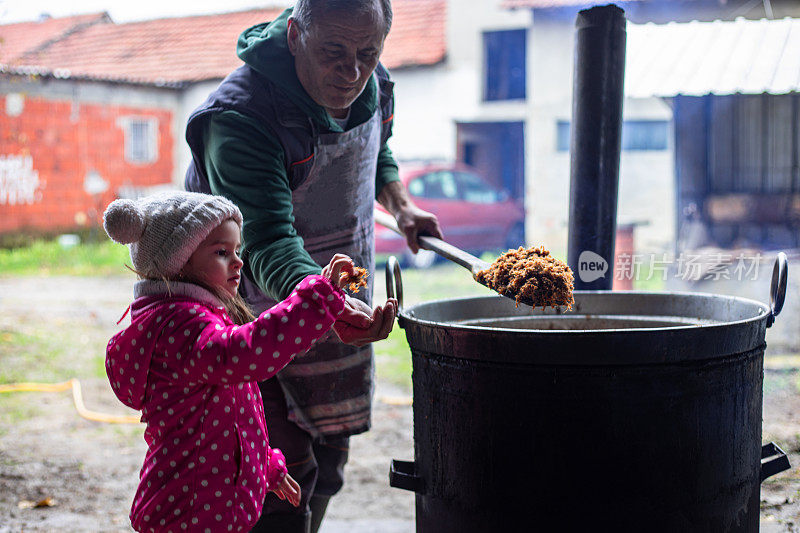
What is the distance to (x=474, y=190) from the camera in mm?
12688

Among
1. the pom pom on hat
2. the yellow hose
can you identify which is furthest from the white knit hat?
the yellow hose

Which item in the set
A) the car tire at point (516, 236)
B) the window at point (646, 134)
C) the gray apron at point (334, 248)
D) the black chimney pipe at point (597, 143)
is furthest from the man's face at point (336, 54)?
the car tire at point (516, 236)

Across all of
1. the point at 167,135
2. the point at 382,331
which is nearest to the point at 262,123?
the point at 382,331

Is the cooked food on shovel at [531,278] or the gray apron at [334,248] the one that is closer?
the cooked food on shovel at [531,278]

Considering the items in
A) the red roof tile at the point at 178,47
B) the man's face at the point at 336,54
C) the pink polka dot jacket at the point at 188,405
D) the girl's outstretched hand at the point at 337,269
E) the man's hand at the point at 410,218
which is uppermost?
the red roof tile at the point at 178,47

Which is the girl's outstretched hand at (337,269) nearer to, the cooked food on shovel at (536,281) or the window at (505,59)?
the cooked food on shovel at (536,281)

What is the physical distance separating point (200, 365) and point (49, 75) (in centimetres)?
1517

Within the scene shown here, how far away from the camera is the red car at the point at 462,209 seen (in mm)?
11789

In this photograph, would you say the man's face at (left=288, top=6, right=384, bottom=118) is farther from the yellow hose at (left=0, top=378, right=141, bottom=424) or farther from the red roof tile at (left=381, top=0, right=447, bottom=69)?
the red roof tile at (left=381, top=0, right=447, bottom=69)

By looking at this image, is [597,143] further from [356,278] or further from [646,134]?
[646,134]

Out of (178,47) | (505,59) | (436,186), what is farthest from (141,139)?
(436,186)

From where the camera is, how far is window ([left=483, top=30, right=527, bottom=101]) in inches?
613

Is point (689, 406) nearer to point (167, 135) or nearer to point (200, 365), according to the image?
point (200, 365)

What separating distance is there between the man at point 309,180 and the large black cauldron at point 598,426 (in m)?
0.31
